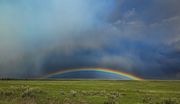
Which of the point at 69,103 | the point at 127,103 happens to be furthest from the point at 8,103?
the point at 127,103

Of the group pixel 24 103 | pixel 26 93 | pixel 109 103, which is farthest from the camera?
pixel 26 93

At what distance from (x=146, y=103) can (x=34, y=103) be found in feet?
44.0

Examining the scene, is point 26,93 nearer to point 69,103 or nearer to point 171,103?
point 69,103

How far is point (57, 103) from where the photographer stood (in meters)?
25.2

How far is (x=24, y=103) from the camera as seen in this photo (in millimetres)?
24781

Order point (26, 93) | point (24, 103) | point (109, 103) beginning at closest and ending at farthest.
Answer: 1. point (24, 103)
2. point (109, 103)
3. point (26, 93)

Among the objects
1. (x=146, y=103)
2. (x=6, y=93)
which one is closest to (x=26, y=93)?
(x=6, y=93)

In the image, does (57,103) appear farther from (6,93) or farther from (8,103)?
(6,93)

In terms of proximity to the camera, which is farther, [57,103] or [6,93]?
[6,93]

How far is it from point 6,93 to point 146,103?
66.5ft

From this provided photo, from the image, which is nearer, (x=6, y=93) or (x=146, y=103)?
(x=146, y=103)

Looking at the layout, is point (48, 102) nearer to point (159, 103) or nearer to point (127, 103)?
point (127, 103)

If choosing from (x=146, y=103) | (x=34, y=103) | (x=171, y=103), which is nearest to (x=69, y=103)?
(x=34, y=103)

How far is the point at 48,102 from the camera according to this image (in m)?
26.1
